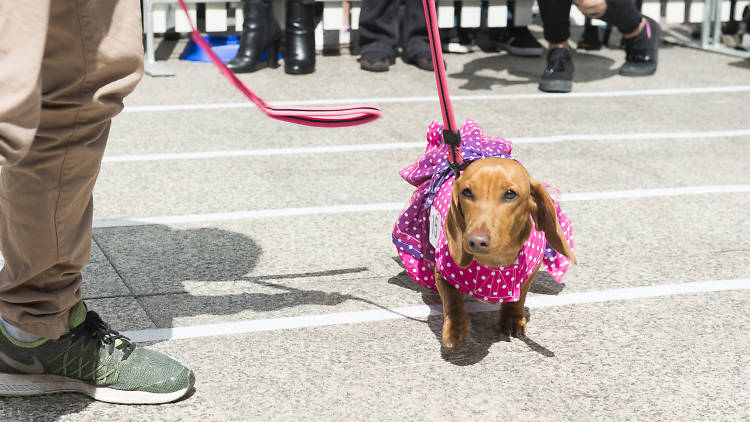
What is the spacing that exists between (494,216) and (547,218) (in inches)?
8.6

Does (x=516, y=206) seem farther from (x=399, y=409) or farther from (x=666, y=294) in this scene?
(x=666, y=294)

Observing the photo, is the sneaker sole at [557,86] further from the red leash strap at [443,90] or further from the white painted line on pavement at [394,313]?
the red leash strap at [443,90]

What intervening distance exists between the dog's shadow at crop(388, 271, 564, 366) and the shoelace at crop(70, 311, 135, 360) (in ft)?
3.12

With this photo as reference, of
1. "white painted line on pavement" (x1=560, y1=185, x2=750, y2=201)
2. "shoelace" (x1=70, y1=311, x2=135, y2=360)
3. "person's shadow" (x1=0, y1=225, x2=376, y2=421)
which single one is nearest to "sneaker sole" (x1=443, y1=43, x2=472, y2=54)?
"white painted line on pavement" (x1=560, y1=185, x2=750, y2=201)

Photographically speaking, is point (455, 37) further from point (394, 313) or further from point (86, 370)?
point (86, 370)

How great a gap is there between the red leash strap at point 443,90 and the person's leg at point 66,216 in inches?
34.1

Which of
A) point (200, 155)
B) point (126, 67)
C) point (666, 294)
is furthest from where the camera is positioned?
point (200, 155)

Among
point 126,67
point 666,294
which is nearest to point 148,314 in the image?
point 126,67

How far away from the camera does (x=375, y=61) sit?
727cm

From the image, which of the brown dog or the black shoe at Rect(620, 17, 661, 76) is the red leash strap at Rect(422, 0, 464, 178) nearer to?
the brown dog

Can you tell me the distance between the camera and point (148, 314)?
3033 mm

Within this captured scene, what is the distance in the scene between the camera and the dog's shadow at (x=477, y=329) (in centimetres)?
282

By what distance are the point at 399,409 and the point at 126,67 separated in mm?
1154

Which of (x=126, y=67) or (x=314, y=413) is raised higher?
(x=126, y=67)
